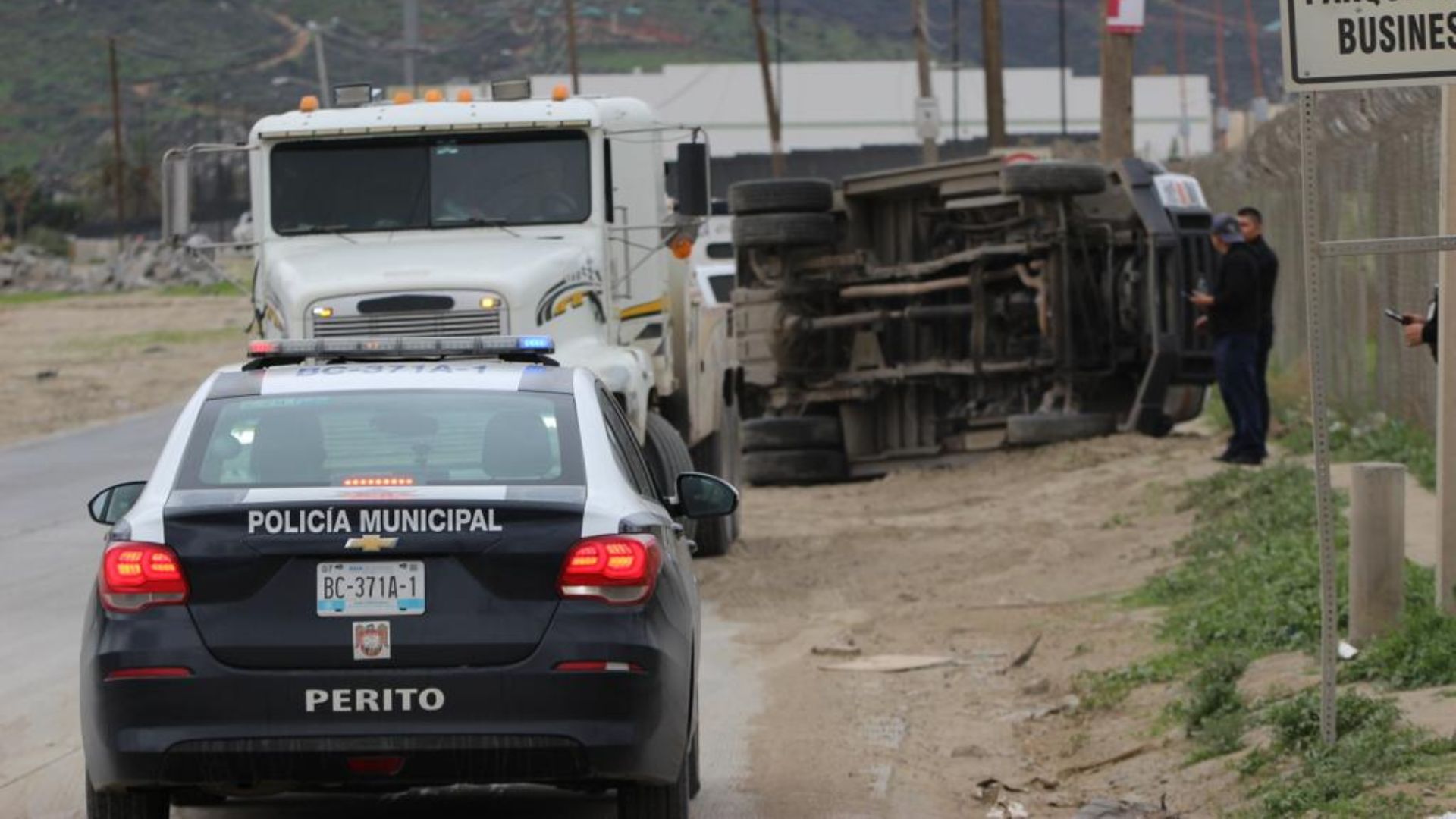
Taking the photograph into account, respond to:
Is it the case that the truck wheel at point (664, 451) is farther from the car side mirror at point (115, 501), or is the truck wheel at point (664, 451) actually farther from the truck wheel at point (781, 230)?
the car side mirror at point (115, 501)

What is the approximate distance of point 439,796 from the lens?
8.41 m

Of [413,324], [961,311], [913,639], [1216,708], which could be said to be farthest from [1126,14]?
[1216,708]

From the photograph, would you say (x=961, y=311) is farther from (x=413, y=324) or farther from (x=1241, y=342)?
(x=413, y=324)

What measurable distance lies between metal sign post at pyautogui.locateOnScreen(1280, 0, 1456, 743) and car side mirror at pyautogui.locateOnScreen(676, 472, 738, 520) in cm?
193

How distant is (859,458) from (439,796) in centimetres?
1305

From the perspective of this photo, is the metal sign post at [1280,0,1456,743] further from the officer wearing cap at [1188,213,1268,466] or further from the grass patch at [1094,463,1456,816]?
the officer wearing cap at [1188,213,1268,466]

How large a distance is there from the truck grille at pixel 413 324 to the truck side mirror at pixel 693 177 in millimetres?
1845

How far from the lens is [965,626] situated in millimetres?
13219

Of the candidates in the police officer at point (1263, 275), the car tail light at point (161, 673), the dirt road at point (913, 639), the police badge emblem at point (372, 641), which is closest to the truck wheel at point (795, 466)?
the dirt road at point (913, 639)

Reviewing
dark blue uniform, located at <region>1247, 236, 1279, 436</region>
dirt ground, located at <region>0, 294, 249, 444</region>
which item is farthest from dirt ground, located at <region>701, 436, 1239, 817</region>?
dirt ground, located at <region>0, 294, 249, 444</region>

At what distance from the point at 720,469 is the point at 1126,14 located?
359 inches

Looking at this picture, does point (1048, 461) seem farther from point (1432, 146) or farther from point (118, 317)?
point (118, 317)

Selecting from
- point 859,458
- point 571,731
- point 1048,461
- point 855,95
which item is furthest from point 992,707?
point 855,95

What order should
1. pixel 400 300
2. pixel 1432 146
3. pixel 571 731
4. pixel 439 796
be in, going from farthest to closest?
pixel 1432 146
pixel 400 300
pixel 439 796
pixel 571 731
